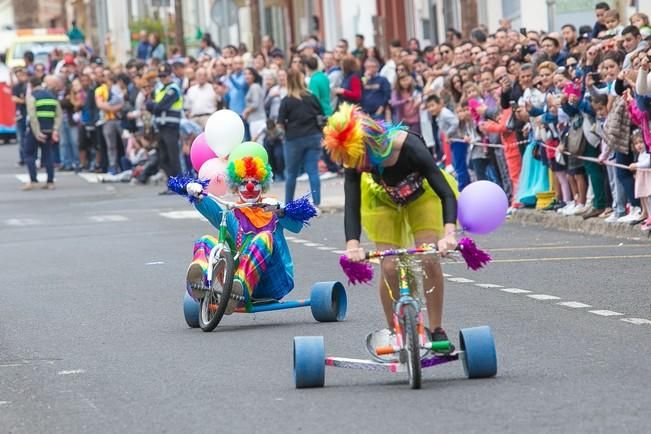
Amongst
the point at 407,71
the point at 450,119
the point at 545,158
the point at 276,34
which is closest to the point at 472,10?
the point at 407,71

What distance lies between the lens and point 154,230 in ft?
74.4

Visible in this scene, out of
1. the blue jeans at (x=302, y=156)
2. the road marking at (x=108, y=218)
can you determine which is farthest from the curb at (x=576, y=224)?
the road marking at (x=108, y=218)

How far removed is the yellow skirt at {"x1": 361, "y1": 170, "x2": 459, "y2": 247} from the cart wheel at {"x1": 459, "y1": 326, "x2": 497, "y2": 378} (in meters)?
0.66

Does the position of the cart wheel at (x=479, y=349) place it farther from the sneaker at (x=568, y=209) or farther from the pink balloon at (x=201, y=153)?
the sneaker at (x=568, y=209)

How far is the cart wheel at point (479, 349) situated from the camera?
9500 mm

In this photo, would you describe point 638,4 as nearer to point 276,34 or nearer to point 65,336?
point 65,336

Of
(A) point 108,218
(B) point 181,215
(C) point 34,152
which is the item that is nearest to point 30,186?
(C) point 34,152

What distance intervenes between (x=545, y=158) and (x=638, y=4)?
5356 mm

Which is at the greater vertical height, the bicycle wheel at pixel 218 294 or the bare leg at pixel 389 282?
the bare leg at pixel 389 282

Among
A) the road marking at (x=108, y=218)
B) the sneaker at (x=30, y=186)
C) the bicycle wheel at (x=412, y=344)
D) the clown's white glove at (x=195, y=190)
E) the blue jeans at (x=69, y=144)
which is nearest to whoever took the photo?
the bicycle wheel at (x=412, y=344)

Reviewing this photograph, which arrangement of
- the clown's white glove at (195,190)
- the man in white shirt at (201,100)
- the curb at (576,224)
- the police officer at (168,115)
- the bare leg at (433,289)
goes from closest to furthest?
1. the bare leg at (433,289)
2. the clown's white glove at (195,190)
3. the curb at (576,224)
4. the police officer at (168,115)
5. the man in white shirt at (201,100)

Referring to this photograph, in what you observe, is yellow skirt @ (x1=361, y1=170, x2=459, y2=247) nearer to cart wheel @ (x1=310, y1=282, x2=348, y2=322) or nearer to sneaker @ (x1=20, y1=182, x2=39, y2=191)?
Answer: cart wheel @ (x1=310, y1=282, x2=348, y2=322)

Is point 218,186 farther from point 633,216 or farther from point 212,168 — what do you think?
point 633,216

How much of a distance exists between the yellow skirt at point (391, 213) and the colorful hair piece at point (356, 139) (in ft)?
0.88
